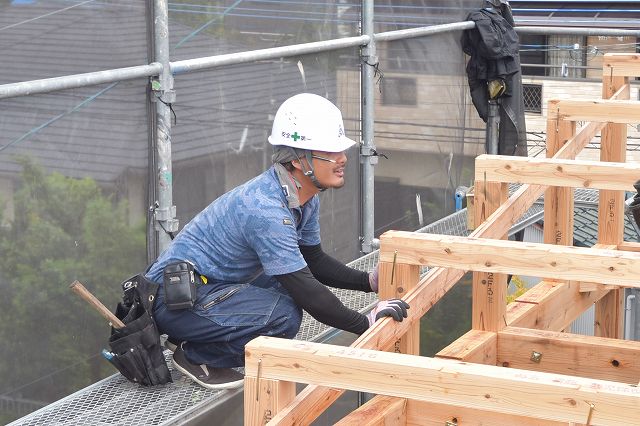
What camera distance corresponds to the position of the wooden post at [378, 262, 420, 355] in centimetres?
486

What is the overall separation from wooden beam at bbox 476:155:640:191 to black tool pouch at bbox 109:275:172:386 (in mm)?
1905

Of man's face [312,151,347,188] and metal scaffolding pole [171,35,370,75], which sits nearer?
man's face [312,151,347,188]

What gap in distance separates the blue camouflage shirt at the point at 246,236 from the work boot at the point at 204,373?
440 millimetres

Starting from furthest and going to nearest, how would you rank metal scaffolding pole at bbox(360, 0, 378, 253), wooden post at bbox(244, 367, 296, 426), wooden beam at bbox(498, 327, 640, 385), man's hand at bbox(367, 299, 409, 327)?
1. metal scaffolding pole at bbox(360, 0, 378, 253)
2. wooden beam at bbox(498, 327, 640, 385)
3. man's hand at bbox(367, 299, 409, 327)
4. wooden post at bbox(244, 367, 296, 426)

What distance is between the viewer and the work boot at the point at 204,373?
527 centimetres

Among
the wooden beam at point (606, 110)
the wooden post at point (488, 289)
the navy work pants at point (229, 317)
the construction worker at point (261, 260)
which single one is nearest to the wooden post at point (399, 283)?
the construction worker at point (261, 260)

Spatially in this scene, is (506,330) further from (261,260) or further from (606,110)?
(606,110)

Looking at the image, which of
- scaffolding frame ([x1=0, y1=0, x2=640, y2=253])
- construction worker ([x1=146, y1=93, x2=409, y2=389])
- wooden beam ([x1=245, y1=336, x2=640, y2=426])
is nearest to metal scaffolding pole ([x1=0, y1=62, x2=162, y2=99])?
scaffolding frame ([x1=0, y1=0, x2=640, y2=253])

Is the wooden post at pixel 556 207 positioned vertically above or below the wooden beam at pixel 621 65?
below

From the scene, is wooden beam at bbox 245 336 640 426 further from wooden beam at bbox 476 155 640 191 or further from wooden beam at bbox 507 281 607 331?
wooden beam at bbox 507 281 607 331

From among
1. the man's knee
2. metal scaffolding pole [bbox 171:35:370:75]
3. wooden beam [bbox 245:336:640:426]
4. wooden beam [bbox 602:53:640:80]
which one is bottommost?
the man's knee

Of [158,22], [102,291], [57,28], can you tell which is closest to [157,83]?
[158,22]

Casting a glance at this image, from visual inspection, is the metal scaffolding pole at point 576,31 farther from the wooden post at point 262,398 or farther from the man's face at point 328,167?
the wooden post at point 262,398

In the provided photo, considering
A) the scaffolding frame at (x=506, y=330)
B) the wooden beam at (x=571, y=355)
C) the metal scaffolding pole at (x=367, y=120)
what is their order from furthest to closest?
the metal scaffolding pole at (x=367, y=120) → the wooden beam at (x=571, y=355) → the scaffolding frame at (x=506, y=330)
